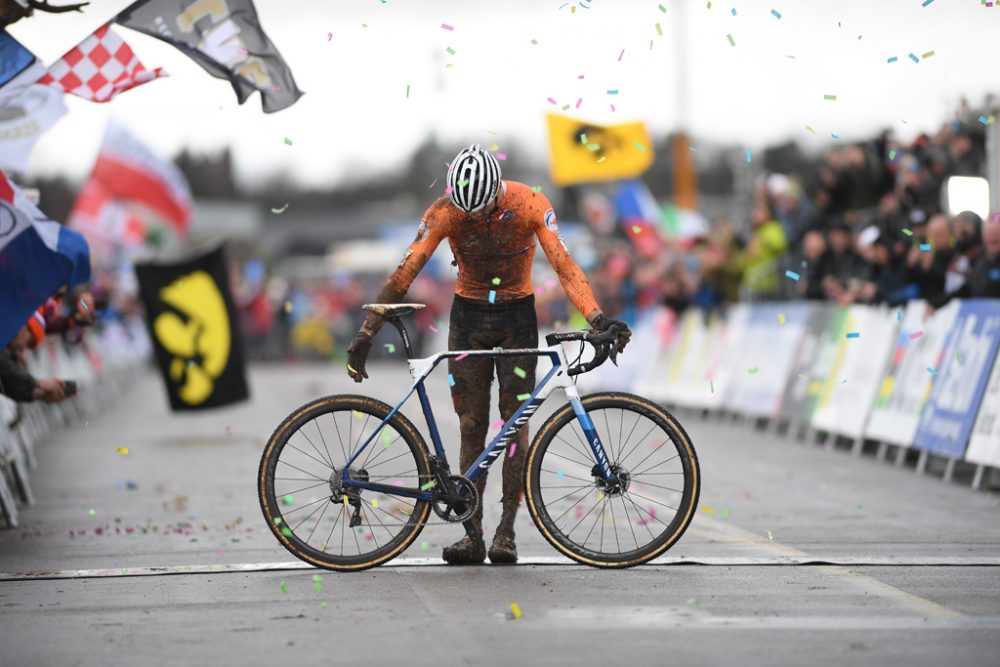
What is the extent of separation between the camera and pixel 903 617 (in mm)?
6449

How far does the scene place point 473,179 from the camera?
7656 millimetres

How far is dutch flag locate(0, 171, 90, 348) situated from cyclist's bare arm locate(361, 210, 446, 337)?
2930 mm

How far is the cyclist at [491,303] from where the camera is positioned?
8.00 m

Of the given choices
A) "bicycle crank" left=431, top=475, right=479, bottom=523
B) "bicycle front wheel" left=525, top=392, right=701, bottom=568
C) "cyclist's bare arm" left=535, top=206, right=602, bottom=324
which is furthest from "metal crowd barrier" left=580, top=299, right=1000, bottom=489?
"bicycle crank" left=431, top=475, right=479, bottom=523

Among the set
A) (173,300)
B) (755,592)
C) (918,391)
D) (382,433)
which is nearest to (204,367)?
(173,300)

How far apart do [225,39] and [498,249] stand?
342 centimetres

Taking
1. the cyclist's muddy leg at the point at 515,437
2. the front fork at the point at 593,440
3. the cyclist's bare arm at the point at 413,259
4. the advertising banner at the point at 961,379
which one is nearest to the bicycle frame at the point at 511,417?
the front fork at the point at 593,440

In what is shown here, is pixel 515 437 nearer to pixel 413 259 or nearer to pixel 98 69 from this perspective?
pixel 413 259

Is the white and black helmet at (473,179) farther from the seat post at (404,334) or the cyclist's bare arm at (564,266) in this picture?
the seat post at (404,334)

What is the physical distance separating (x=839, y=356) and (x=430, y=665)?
11176mm

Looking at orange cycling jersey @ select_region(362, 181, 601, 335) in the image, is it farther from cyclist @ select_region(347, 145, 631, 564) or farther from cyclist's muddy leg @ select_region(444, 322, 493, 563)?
cyclist's muddy leg @ select_region(444, 322, 493, 563)

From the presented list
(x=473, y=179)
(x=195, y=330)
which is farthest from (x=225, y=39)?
(x=195, y=330)

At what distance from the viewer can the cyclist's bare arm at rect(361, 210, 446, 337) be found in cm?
799

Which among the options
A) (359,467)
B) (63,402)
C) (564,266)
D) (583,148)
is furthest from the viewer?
(583,148)
